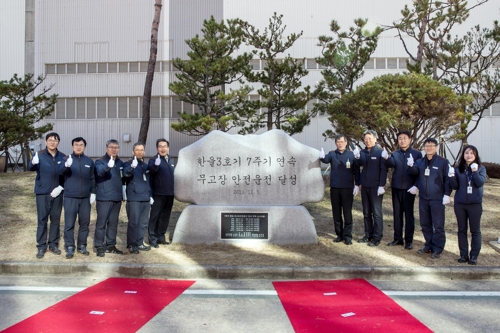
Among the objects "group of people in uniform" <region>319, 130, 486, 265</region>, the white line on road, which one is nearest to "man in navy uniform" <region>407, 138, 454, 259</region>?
"group of people in uniform" <region>319, 130, 486, 265</region>

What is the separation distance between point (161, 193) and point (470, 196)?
4.71m

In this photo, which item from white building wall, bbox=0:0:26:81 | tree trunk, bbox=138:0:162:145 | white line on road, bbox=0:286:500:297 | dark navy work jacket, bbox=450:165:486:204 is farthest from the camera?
white building wall, bbox=0:0:26:81

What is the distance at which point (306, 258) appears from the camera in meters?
7.00

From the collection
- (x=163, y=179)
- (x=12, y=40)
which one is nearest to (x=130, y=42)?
(x=12, y=40)

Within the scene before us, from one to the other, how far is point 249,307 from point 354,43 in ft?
49.7

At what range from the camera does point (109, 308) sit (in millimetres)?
4867

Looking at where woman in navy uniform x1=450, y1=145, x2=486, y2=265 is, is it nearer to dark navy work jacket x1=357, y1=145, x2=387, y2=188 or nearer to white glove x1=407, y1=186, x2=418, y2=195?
white glove x1=407, y1=186, x2=418, y2=195

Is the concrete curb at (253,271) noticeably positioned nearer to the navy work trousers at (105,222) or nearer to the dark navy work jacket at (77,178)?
the navy work trousers at (105,222)

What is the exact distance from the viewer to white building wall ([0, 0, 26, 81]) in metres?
26.9

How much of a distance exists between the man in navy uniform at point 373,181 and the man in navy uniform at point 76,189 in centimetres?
428

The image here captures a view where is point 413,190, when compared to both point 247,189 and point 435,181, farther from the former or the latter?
point 247,189

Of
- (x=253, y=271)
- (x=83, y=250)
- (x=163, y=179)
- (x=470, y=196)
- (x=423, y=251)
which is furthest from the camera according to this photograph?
(x=163, y=179)

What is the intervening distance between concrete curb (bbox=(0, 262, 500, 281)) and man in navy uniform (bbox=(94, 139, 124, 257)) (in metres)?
0.62

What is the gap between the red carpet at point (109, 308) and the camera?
4.27m
